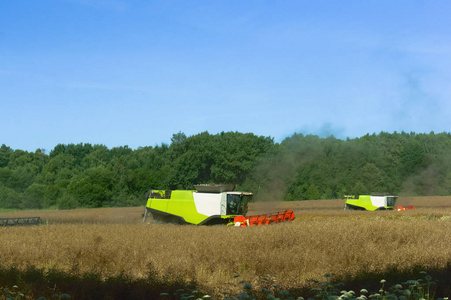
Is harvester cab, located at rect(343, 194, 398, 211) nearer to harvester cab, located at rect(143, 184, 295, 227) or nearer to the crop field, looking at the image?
harvester cab, located at rect(143, 184, 295, 227)

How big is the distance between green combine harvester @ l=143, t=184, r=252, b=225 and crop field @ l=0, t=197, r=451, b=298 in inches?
308

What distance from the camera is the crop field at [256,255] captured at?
31.6 ft

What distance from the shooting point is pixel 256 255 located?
11906 mm

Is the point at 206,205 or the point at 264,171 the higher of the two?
the point at 264,171

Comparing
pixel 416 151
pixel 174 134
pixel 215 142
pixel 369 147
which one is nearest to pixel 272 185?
pixel 369 147

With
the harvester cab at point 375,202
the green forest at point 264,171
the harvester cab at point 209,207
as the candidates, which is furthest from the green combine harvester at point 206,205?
the harvester cab at point 375,202

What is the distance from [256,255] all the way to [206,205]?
12.8 m

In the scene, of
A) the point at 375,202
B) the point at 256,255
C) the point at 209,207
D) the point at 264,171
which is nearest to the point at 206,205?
the point at 209,207

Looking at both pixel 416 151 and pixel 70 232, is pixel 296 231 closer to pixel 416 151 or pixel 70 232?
pixel 70 232

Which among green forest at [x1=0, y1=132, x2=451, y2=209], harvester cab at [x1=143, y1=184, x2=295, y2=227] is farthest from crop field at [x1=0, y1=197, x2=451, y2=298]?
green forest at [x1=0, y1=132, x2=451, y2=209]

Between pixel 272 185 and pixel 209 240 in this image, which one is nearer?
pixel 209 240

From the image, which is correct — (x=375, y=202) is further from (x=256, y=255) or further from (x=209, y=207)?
(x=256, y=255)

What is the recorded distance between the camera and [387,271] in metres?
9.86

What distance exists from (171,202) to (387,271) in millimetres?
17275
